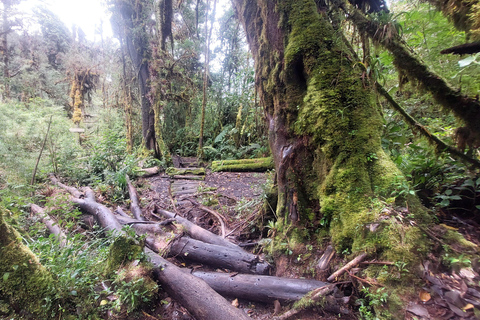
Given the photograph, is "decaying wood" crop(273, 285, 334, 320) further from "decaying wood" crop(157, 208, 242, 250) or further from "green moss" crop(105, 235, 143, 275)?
"green moss" crop(105, 235, 143, 275)

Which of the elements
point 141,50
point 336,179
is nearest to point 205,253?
point 336,179

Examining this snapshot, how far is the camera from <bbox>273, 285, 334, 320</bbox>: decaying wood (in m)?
2.22

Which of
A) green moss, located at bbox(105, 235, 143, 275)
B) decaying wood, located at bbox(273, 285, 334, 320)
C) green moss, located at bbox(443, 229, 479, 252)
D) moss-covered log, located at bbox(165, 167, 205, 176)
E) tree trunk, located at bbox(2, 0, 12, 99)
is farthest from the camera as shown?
tree trunk, located at bbox(2, 0, 12, 99)

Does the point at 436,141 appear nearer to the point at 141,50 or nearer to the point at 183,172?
the point at 183,172

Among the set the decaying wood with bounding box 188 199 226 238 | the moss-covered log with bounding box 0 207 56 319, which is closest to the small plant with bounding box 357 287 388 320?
the moss-covered log with bounding box 0 207 56 319

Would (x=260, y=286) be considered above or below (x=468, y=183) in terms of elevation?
below

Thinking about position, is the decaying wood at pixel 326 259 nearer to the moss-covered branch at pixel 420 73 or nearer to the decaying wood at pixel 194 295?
the decaying wood at pixel 194 295

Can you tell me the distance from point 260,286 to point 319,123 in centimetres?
220

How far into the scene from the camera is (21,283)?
2008 millimetres

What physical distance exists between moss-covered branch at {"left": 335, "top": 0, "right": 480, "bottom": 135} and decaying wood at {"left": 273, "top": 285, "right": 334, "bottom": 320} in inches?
85.0

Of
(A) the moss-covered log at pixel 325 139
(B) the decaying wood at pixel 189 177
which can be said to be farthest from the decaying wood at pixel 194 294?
(B) the decaying wood at pixel 189 177

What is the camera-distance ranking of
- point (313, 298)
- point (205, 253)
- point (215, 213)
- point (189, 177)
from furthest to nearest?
1. point (189, 177)
2. point (215, 213)
3. point (205, 253)
4. point (313, 298)

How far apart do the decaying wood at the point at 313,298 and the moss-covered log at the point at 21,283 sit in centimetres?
216

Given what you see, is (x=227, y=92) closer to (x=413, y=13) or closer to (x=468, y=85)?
(x=413, y=13)
